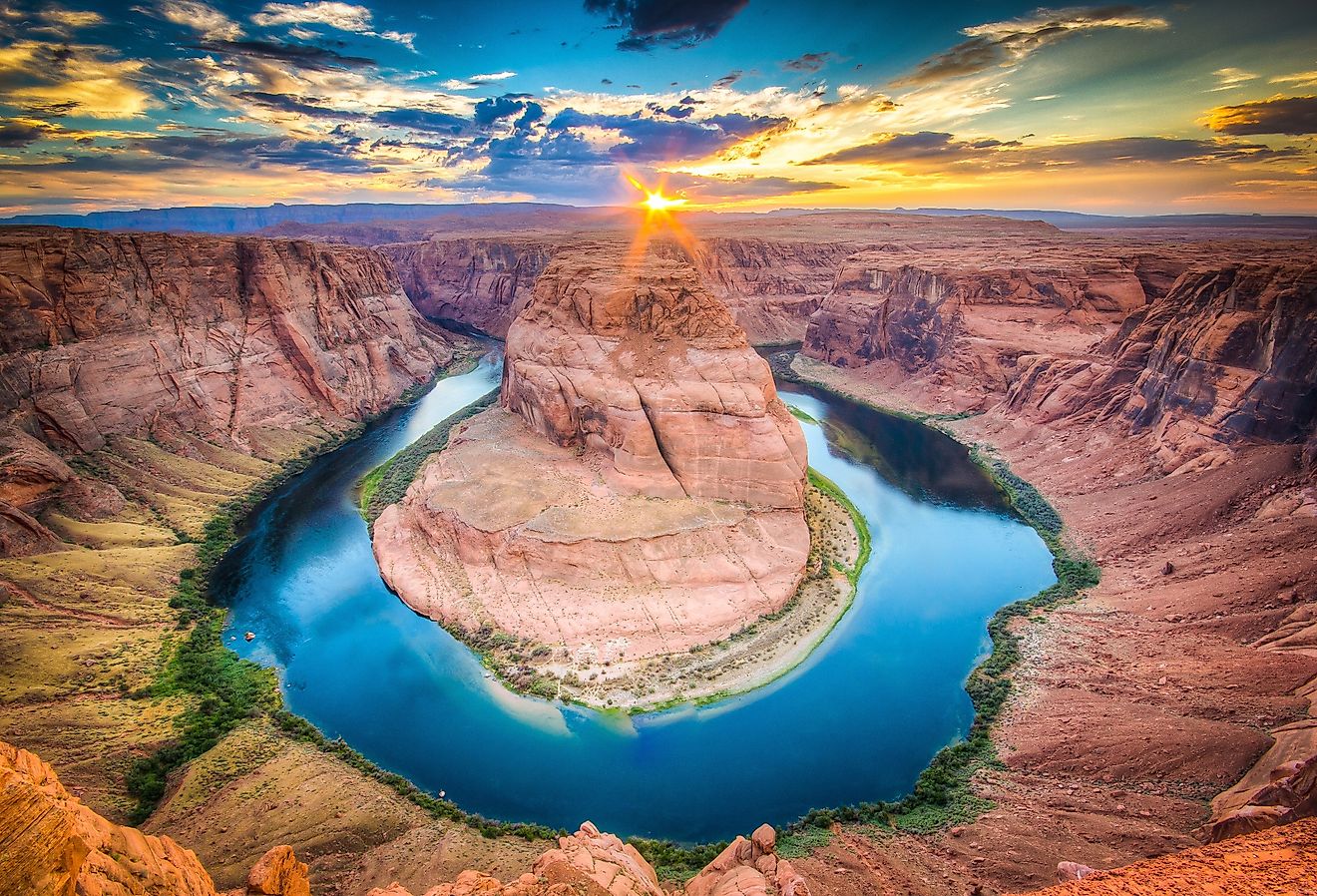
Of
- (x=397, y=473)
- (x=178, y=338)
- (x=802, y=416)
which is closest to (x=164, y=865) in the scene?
(x=397, y=473)

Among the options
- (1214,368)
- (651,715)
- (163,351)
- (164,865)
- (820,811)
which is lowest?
(820,811)

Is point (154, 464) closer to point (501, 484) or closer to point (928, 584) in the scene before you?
point (501, 484)

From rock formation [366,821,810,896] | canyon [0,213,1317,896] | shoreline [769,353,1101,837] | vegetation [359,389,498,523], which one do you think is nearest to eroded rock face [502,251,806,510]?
canyon [0,213,1317,896]

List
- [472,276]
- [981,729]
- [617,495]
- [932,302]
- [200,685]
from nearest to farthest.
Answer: [981,729] → [200,685] → [617,495] → [932,302] → [472,276]

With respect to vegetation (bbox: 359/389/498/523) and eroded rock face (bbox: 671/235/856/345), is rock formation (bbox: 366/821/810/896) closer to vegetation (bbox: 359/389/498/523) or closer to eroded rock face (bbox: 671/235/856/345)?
vegetation (bbox: 359/389/498/523)

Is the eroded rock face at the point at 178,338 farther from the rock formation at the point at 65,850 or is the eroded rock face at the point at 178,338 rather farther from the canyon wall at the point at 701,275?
the canyon wall at the point at 701,275

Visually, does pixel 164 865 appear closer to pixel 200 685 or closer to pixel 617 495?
pixel 200 685
